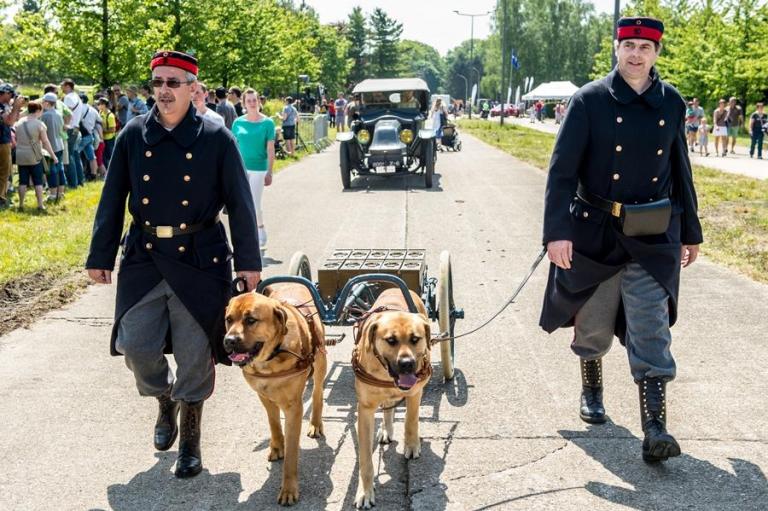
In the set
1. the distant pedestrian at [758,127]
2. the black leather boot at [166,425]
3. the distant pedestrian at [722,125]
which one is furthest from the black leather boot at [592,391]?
the distant pedestrian at [722,125]

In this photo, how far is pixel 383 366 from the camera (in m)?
3.96

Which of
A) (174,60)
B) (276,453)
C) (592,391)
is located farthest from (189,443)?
(592,391)

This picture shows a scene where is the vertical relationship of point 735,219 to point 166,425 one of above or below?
below

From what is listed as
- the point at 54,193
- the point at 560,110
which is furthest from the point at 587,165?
the point at 560,110

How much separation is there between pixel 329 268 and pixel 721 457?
267 cm

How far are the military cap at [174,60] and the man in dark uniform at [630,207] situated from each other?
199 centimetres

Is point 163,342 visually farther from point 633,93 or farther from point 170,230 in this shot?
point 633,93

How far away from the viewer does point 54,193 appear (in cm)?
1441

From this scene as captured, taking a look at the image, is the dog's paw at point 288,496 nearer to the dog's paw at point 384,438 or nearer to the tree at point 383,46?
the dog's paw at point 384,438

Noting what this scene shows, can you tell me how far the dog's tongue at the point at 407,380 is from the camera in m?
3.79

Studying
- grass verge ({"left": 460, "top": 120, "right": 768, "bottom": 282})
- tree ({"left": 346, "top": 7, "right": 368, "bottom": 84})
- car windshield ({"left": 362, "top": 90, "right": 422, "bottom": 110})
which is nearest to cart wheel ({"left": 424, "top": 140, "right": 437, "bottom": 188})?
car windshield ({"left": 362, "top": 90, "right": 422, "bottom": 110})

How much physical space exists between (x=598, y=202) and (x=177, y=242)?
88.4 inches

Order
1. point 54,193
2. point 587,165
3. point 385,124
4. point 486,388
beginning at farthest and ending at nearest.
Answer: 1. point 385,124
2. point 54,193
3. point 486,388
4. point 587,165

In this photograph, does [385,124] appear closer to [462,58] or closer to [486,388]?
[486,388]
